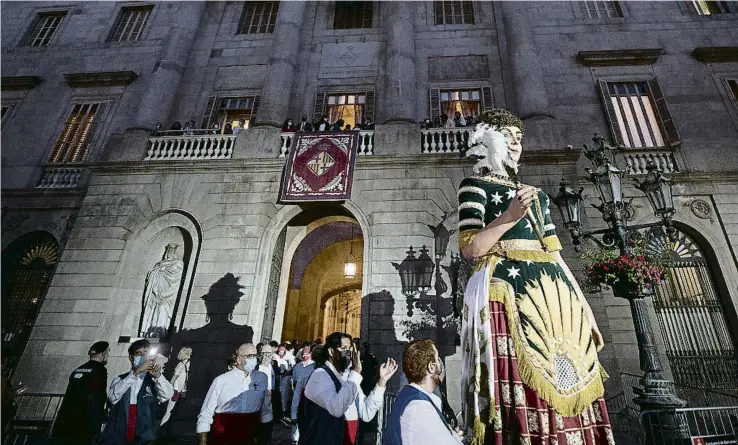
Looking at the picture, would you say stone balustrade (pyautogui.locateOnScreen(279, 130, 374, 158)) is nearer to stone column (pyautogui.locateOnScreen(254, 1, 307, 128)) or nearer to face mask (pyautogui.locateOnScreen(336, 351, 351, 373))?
stone column (pyautogui.locateOnScreen(254, 1, 307, 128))

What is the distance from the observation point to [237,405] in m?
4.45

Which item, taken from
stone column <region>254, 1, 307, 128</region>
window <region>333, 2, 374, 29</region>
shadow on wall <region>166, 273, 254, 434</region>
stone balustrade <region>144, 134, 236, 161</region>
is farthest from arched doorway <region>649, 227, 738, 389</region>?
window <region>333, 2, 374, 29</region>

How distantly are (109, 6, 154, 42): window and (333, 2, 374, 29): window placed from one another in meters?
9.02

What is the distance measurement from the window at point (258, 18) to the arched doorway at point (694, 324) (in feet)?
55.6

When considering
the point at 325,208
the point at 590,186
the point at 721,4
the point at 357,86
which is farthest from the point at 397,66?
the point at 721,4

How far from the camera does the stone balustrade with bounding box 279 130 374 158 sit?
1091cm

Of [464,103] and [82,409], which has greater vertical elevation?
[464,103]

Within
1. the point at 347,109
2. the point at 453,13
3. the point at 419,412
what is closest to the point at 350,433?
the point at 419,412

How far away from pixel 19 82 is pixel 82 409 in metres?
16.7

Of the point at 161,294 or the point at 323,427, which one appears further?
the point at 161,294

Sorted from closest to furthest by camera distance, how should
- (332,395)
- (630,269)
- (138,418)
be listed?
1. (332,395)
2. (138,418)
3. (630,269)

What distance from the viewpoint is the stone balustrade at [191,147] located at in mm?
11164

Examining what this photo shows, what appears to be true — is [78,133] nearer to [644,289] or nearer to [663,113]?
[644,289]

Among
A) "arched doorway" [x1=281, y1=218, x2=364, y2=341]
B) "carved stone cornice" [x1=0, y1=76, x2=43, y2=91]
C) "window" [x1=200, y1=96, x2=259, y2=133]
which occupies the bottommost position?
"arched doorway" [x1=281, y1=218, x2=364, y2=341]
